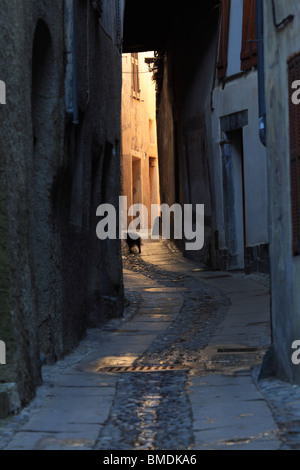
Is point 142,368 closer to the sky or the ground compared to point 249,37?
closer to the ground

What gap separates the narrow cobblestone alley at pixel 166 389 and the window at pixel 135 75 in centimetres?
2409

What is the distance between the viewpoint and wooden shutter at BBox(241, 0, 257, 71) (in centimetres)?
1728

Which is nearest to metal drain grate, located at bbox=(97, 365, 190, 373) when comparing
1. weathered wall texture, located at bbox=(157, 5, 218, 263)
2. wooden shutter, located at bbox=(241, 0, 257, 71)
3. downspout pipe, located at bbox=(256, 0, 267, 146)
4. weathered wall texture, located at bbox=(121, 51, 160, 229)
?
downspout pipe, located at bbox=(256, 0, 267, 146)

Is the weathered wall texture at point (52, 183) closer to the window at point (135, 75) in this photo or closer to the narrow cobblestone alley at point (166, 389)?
the narrow cobblestone alley at point (166, 389)

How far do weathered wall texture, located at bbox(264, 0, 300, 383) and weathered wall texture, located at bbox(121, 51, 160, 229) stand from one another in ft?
89.4

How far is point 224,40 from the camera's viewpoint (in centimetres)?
1875

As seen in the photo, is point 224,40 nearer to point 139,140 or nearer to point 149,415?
point 149,415

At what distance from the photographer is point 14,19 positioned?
22.7 feet

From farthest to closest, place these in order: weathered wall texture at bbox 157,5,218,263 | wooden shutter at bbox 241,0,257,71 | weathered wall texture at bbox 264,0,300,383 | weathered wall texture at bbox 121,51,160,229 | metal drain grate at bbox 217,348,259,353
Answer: weathered wall texture at bbox 121,51,160,229, weathered wall texture at bbox 157,5,218,263, wooden shutter at bbox 241,0,257,71, metal drain grate at bbox 217,348,259,353, weathered wall texture at bbox 264,0,300,383

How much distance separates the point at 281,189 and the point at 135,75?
102 ft

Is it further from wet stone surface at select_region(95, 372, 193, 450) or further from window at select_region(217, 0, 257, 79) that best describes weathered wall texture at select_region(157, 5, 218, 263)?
wet stone surface at select_region(95, 372, 193, 450)

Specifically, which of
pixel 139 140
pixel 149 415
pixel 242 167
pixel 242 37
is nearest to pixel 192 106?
pixel 242 167

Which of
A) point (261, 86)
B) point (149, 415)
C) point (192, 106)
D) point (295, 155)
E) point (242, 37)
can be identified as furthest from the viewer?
point (192, 106)

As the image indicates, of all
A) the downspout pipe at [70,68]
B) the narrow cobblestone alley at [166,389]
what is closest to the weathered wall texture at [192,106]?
the narrow cobblestone alley at [166,389]
